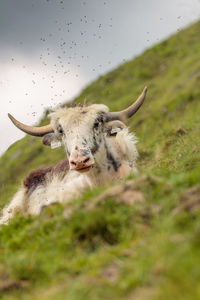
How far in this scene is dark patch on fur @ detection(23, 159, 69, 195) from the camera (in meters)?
11.1

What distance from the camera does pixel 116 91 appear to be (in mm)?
35969

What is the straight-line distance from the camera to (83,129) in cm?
999

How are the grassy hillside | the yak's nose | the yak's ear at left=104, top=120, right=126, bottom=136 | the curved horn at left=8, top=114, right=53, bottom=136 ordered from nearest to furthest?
the grassy hillside < the yak's nose < the yak's ear at left=104, top=120, right=126, bottom=136 < the curved horn at left=8, top=114, right=53, bottom=136

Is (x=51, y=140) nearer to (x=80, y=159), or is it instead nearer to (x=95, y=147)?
(x=95, y=147)

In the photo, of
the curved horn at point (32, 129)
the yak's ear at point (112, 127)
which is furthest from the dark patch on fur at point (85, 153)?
the curved horn at point (32, 129)

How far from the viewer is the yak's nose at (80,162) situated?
8.76 meters

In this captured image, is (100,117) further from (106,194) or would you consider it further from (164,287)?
(164,287)

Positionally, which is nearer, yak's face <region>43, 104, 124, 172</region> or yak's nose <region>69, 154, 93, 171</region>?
yak's nose <region>69, 154, 93, 171</region>

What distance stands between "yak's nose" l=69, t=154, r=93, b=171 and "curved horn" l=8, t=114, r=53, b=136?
8.30ft

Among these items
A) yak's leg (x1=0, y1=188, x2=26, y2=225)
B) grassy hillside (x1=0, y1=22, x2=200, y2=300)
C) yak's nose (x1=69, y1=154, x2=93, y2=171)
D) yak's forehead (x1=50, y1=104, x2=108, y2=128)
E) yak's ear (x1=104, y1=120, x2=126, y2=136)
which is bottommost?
yak's leg (x1=0, y1=188, x2=26, y2=225)

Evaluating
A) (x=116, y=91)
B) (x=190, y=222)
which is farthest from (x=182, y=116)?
(x=190, y=222)

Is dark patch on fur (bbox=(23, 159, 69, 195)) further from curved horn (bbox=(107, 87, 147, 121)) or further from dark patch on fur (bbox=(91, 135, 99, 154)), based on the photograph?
curved horn (bbox=(107, 87, 147, 121))

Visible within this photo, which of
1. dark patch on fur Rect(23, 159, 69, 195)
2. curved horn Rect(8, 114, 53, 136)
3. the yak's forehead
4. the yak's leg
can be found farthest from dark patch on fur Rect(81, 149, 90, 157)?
the yak's leg

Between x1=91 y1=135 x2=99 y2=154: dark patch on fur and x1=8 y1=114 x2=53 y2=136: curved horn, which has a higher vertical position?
x1=8 y1=114 x2=53 y2=136: curved horn
